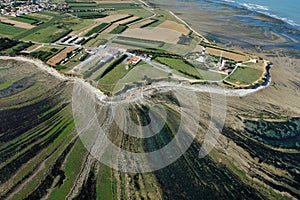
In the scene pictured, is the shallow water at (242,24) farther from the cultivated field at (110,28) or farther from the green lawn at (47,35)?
the green lawn at (47,35)

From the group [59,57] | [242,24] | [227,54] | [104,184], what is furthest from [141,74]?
[242,24]

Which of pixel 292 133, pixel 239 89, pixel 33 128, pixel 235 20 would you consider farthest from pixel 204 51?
pixel 33 128

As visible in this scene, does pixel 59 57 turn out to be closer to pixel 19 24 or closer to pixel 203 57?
pixel 19 24

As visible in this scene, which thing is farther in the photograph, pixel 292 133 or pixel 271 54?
pixel 271 54

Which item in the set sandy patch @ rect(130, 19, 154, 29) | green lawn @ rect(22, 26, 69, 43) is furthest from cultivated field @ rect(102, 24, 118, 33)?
green lawn @ rect(22, 26, 69, 43)

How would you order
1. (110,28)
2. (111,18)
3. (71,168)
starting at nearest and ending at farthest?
(71,168) < (110,28) < (111,18)

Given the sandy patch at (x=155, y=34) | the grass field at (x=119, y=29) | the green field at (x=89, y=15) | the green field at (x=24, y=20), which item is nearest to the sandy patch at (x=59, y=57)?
the grass field at (x=119, y=29)

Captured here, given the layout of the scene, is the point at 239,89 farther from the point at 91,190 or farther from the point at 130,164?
the point at 91,190
